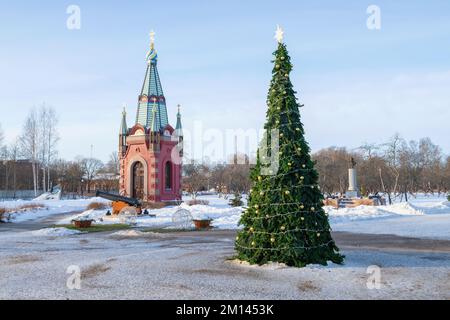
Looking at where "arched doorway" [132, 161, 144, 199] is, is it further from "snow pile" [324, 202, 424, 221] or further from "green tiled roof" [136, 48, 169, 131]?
"snow pile" [324, 202, 424, 221]

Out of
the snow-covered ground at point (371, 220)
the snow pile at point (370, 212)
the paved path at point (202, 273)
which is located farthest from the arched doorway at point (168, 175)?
the paved path at point (202, 273)

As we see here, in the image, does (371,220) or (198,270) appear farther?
(371,220)

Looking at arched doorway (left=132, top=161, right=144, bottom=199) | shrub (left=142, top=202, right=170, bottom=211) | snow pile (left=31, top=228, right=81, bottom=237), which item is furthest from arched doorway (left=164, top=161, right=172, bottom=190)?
snow pile (left=31, top=228, right=81, bottom=237)

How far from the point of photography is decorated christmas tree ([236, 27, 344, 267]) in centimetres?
1009

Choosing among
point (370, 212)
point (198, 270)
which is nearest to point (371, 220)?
point (370, 212)

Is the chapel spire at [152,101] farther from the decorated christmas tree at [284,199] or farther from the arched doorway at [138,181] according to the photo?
the decorated christmas tree at [284,199]

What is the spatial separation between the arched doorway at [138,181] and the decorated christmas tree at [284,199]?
1148 inches

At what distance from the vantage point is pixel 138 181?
3906 centimetres

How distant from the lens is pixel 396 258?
1150cm

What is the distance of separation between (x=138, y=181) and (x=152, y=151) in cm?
336

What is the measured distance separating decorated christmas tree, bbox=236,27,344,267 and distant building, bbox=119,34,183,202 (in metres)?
27.8

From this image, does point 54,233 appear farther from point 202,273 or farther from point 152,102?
point 152,102
